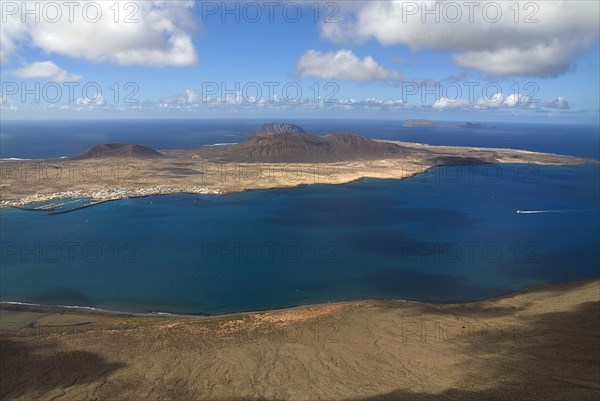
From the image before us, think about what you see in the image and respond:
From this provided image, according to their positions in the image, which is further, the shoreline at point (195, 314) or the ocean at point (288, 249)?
the ocean at point (288, 249)

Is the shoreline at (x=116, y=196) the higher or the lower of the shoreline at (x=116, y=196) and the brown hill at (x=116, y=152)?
the lower

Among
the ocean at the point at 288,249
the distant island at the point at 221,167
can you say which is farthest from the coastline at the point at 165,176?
the ocean at the point at 288,249

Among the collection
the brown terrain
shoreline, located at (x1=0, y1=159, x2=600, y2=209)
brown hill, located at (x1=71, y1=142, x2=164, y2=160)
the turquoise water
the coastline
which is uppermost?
brown hill, located at (x1=71, y1=142, x2=164, y2=160)

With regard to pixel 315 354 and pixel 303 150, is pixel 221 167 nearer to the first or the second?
pixel 303 150

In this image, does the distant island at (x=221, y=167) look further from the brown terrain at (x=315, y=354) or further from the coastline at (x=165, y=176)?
the brown terrain at (x=315, y=354)

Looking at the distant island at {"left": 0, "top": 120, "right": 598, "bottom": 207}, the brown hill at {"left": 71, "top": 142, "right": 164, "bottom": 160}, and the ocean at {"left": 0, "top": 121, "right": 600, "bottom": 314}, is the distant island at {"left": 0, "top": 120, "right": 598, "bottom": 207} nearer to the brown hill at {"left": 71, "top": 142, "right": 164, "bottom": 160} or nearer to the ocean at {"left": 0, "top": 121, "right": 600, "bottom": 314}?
the brown hill at {"left": 71, "top": 142, "right": 164, "bottom": 160}

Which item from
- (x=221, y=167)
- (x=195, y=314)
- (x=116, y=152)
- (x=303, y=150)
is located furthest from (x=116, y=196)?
(x=303, y=150)

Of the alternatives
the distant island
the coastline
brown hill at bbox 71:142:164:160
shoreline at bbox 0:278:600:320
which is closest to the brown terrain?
shoreline at bbox 0:278:600:320
